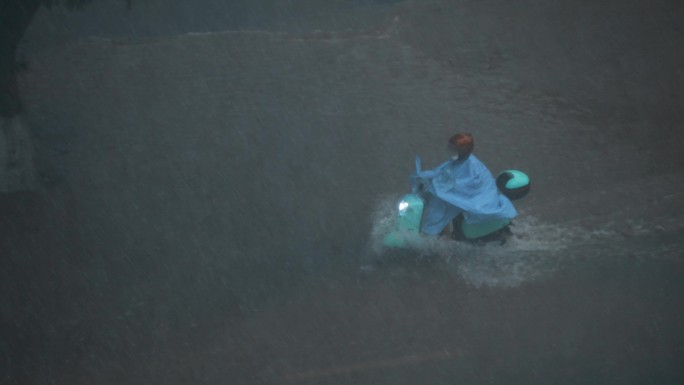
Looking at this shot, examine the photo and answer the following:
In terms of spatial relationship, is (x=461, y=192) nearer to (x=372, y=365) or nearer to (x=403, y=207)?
Result: (x=403, y=207)

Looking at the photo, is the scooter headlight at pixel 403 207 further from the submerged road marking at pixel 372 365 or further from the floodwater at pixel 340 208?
the submerged road marking at pixel 372 365

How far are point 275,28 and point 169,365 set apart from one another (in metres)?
10.4

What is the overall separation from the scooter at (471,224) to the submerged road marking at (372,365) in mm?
1703

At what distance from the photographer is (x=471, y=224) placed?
678 centimetres

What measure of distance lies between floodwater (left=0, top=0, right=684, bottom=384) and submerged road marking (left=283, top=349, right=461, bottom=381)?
0.8 inches

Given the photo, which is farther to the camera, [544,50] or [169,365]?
[544,50]

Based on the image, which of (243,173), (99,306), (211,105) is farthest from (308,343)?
(211,105)

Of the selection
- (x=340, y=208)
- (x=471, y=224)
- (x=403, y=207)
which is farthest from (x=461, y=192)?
(x=340, y=208)

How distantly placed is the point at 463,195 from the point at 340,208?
5.92ft

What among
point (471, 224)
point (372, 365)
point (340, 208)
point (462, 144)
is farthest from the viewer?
point (340, 208)

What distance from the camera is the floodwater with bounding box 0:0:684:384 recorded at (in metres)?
5.59

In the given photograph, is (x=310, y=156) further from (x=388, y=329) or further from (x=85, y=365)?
(x=85, y=365)

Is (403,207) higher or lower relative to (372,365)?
higher

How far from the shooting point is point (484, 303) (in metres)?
6.14
